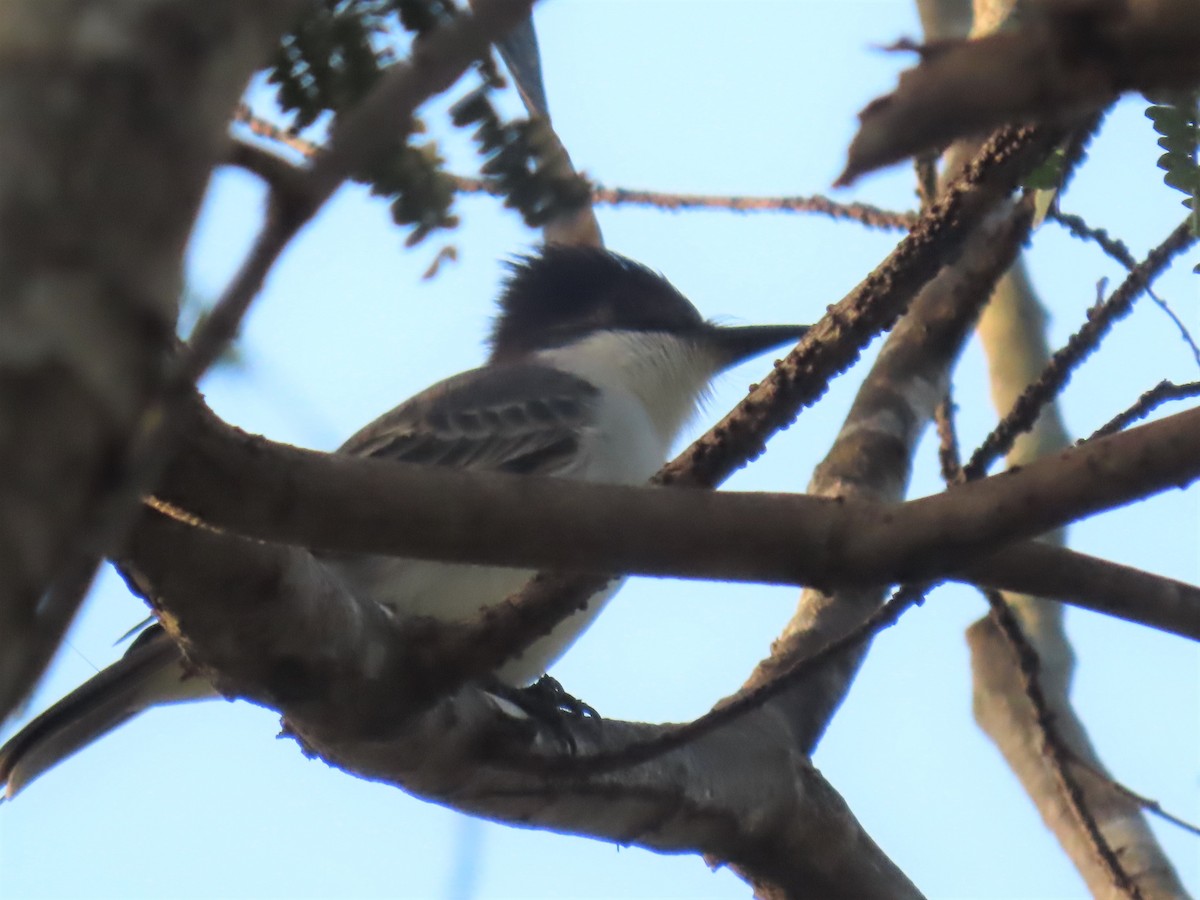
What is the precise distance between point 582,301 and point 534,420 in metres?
1.62

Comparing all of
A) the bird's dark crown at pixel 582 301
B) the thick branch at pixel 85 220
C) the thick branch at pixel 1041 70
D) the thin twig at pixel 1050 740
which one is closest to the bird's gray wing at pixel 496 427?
the bird's dark crown at pixel 582 301

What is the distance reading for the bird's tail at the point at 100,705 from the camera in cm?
390

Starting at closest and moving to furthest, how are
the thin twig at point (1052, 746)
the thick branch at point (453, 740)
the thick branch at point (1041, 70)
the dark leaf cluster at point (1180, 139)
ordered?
the thick branch at point (1041, 70), the thick branch at point (453, 740), the dark leaf cluster at point (1180, 139), the thin twig at point (1052, 746)

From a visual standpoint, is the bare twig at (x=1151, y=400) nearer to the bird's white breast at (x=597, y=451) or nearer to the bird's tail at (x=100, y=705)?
the bird's white breast at (x=597, y=451)

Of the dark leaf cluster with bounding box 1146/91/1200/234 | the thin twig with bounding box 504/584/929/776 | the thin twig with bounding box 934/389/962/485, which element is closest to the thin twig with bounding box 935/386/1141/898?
the thin twig with bounding box 934/389/962/485

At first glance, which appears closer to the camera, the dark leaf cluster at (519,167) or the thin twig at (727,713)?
the dark leaf cluster at (519,167)

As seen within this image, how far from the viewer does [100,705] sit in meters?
4.08

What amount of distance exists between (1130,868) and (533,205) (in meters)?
3.40

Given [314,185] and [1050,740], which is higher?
[1050,740]

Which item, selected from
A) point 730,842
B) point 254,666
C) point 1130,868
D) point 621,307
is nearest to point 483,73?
point 254,666

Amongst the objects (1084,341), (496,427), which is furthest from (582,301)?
(1084,341)

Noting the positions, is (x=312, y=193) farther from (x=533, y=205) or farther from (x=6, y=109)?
(x=533, y=205)

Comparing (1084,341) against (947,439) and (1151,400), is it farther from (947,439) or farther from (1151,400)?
(947,439)

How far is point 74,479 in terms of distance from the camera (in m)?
0.89
